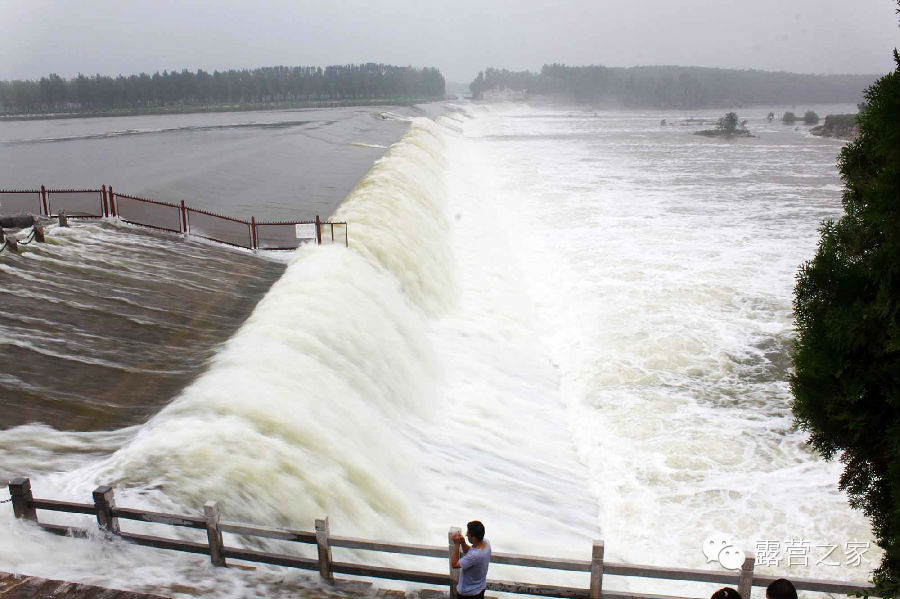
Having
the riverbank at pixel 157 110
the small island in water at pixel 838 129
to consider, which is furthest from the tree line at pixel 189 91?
the small island in water at pixel 838 129

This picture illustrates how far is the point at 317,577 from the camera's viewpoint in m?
6.34

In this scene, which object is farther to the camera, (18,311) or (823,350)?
(18,311)

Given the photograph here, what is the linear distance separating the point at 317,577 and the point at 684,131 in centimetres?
9941

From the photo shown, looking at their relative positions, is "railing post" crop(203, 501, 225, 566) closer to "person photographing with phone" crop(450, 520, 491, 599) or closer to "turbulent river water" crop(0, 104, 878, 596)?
"turbulent river water" crop(0, 104, 878, 596)

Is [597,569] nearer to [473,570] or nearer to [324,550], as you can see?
[473,570]

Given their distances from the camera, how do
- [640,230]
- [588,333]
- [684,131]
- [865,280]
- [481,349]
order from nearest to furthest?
[865,280], [481,349], [588,333], [640,230], [684,131]

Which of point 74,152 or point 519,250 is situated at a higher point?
point 74,152

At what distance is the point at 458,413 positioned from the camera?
12.0 metres

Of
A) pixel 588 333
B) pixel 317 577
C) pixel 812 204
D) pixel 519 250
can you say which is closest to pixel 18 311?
pixel 317 577

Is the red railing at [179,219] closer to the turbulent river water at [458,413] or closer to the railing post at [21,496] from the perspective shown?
the turbulent river water at [458,413]

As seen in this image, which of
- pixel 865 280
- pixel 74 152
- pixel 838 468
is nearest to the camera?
pixel 865 280

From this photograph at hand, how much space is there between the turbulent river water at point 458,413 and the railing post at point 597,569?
1.77 m

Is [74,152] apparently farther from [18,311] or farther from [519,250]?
[18,311]

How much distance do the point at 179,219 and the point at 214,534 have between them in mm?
19279
